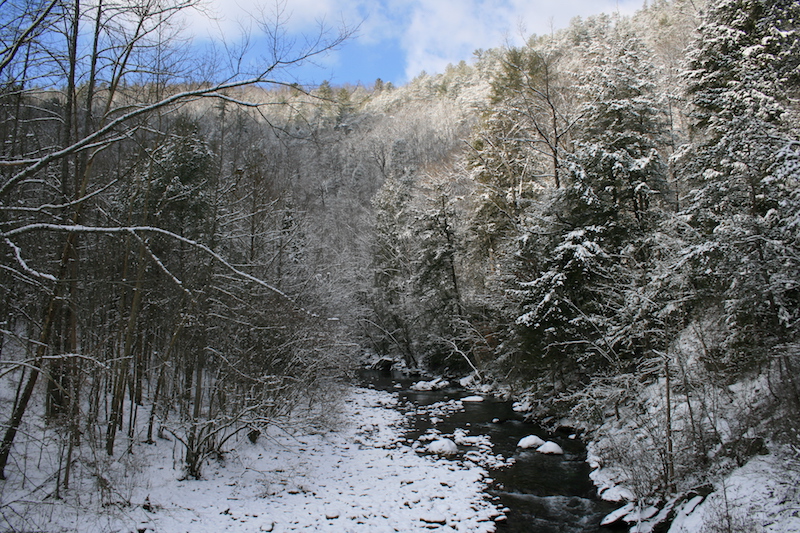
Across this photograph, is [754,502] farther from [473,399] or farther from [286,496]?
[473,399]

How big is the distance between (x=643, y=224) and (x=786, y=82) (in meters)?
4.60

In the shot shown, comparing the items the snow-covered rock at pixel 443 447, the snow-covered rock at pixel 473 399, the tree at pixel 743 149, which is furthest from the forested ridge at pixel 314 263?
the snow-covered rock at pixel 443 447

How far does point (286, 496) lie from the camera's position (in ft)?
27.5

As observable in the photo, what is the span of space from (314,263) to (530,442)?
11.1 meters

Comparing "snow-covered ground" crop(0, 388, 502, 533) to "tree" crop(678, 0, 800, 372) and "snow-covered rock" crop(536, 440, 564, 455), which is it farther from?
"tree" crop(678, 0, 800, 372)

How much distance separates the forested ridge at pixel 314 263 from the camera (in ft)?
17.9

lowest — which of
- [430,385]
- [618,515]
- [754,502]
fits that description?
[618,515]

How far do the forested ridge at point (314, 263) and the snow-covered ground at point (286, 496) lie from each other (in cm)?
60

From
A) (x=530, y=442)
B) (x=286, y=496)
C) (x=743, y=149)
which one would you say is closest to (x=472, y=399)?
(x=530, y=442)

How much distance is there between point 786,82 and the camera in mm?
9336

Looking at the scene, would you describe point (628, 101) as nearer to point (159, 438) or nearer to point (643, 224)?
point (643, 224)

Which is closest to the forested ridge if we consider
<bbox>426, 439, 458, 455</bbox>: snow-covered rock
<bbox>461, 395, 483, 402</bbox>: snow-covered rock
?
<bbox>461, 395, 483, 402</bbox>: snow-covered rock

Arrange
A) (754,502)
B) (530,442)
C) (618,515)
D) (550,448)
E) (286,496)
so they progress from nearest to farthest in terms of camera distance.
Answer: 1. (754,502)
2. (618,515)
3. (286,496)
4. (550,448)
5. (530,442)

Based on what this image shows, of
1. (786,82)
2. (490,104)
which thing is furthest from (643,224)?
(490,104)
